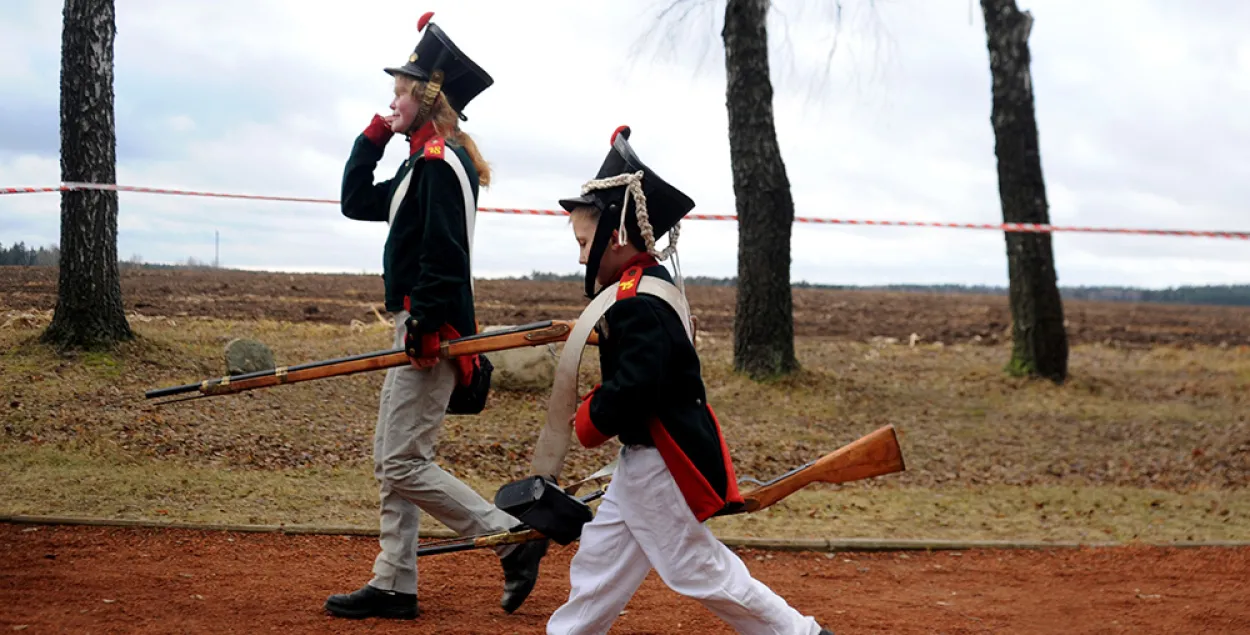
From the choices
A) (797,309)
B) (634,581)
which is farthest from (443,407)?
(797,309)

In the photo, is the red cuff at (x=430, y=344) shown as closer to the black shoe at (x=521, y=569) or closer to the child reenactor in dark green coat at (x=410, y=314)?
the child reenactor in dark green coat at (x=410, y=314)

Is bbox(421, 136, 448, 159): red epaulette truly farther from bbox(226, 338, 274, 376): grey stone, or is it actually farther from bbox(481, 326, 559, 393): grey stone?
bbox(481, 326, 559, 393): grey stone

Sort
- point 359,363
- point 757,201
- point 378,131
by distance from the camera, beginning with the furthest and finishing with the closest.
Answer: point 757,201 < point 378,131 < point 359,363

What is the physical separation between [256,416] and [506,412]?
2.34 metres

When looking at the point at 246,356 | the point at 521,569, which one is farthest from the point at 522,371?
the point at 521,569

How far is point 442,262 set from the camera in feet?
14.9

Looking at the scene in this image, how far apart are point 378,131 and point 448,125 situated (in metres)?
0.43

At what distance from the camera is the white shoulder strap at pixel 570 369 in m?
3.92

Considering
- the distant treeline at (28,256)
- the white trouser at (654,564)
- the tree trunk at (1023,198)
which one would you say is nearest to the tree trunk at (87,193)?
the distant treeline at (28,256)

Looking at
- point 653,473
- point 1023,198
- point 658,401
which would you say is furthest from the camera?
point 1023,198

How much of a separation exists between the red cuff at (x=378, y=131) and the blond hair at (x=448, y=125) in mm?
334

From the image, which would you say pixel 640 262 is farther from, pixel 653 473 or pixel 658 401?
pixel 653 473

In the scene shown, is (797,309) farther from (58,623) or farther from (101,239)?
(58,623)

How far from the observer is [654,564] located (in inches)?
153
